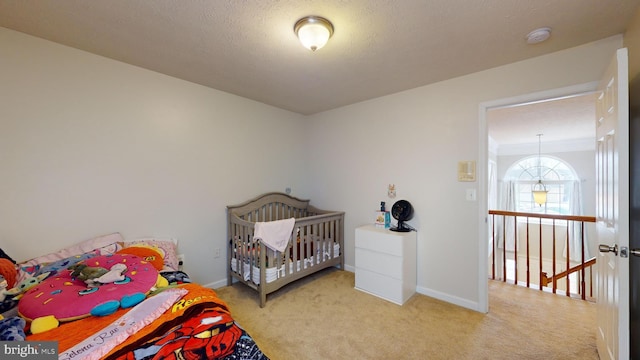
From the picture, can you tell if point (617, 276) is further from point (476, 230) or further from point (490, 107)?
point (490, 107)

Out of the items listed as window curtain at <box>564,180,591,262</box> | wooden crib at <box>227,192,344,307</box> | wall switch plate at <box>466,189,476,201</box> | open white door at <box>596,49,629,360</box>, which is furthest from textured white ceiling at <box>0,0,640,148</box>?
window curtain at <box>564,180,591,262</box>

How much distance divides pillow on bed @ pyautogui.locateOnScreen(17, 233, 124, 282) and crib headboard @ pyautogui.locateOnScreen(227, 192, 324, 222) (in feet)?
3.60

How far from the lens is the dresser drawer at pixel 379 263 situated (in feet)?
8.21

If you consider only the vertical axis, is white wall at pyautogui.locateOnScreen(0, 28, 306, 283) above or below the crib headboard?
above

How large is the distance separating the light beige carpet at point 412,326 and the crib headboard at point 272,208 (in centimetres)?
89

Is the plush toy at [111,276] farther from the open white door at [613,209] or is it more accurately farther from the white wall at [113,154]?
the open white door at [613,209]

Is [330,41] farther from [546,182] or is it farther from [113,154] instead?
[546,182]

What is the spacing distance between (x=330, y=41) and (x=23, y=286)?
2.50 meters

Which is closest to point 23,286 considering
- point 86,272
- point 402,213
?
point 86,272

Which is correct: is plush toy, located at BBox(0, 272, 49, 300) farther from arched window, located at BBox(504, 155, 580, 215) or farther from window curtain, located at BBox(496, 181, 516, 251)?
arched window, located at BBox(504, 155, 580, 215)

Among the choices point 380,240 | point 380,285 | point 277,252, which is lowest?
point 380,285

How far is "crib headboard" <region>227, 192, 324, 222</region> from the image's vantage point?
304 centimetres

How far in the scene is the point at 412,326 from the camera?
2086 mm

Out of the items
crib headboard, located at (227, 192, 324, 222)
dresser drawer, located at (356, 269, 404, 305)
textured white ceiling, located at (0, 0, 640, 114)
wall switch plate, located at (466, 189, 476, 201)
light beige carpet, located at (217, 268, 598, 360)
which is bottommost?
light beige carpet, located at (217, 268, 598, 360)
